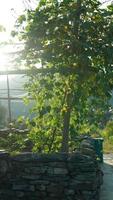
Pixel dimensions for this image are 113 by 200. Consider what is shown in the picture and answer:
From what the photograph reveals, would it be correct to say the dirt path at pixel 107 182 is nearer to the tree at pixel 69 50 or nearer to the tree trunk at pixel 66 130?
the tree trunk at pixel 66 130

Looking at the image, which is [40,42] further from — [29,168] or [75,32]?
[29,168]

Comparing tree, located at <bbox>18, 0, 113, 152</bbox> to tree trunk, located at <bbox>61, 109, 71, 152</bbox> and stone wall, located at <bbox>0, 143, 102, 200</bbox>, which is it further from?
stone wall, located at <bbox>0, 143, 102, 200</bbox>

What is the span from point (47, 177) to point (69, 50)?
2313 mm

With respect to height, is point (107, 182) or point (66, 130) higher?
point (66, 130)

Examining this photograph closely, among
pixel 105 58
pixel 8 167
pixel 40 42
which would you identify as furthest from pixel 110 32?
pixel 8 167

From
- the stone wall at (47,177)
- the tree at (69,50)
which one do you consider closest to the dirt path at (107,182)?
the stone wall at (47,177)

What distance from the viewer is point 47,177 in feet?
26.7

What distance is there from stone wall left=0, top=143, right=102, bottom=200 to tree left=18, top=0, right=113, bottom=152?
1.11 m

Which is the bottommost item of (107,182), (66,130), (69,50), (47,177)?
(107,182)

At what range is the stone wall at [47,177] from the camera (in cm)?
809

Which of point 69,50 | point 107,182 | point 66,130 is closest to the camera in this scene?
point 69,50

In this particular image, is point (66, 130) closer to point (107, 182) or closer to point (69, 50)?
point (69, 50)

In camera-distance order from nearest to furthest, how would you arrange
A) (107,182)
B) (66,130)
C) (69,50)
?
Answer: (69,50)
(66,130)
(107,182)

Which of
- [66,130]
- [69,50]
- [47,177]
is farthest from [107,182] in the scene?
[69,50]
